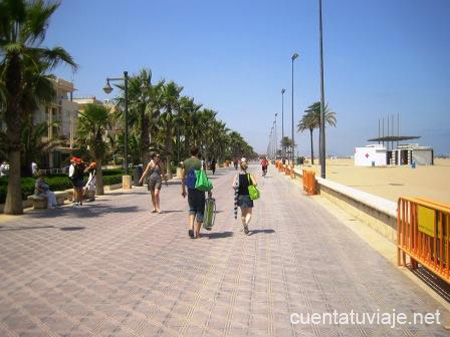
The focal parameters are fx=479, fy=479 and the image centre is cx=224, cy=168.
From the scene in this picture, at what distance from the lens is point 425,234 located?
5836 millimetres

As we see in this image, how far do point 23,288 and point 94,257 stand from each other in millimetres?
1914

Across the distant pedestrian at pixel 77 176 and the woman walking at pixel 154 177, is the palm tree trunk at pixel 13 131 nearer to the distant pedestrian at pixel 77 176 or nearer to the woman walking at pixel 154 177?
the distant pedestrian at pixel 77 176

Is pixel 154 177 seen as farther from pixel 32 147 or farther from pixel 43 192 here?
pixel 32 147

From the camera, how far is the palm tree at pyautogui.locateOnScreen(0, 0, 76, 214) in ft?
44.4

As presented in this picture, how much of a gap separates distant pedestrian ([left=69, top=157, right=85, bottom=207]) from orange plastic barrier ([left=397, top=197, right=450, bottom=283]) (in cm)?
1218

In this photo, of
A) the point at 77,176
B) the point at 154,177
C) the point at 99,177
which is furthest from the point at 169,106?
the point at 154,177

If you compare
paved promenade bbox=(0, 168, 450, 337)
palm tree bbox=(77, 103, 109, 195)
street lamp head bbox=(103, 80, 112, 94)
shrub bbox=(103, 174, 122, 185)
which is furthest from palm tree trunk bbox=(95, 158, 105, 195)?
paved promenade bbox=(0, 168, 450, 337)

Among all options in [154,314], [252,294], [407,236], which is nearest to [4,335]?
[154,314]

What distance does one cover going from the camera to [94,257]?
311 inches

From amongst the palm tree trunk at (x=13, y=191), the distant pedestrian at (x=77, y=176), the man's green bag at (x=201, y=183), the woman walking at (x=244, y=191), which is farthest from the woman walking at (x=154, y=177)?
the man's green bag at (x=201, y=183)

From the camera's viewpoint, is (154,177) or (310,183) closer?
(154,177)

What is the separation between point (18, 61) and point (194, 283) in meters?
10.8

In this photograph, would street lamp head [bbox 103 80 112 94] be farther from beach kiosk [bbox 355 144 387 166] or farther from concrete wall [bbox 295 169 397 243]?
beach kiosk [bbox 355 144 387 166]

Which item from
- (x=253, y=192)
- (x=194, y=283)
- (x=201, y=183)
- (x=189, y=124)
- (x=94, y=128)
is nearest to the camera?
(x=194, y=283)
